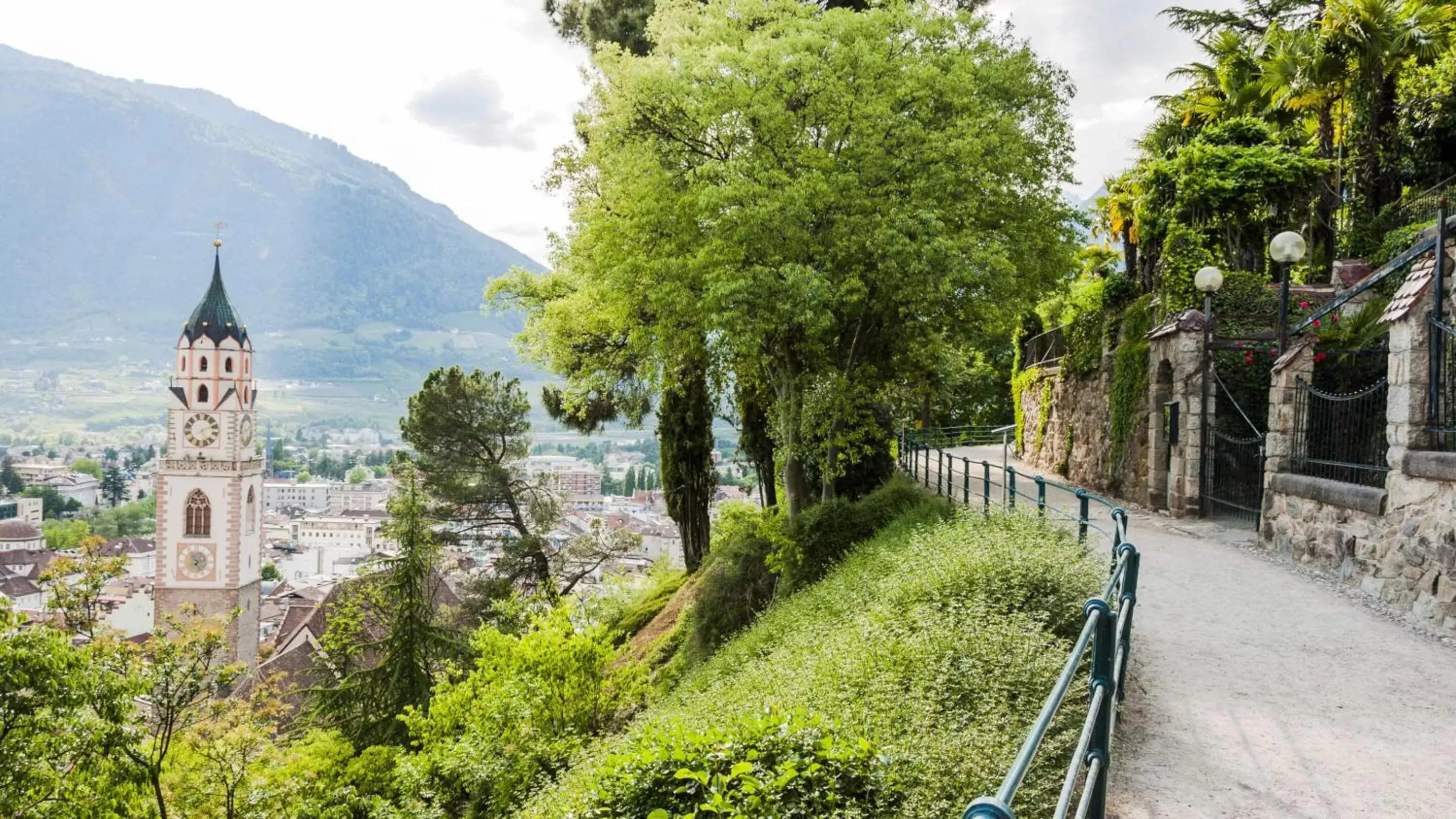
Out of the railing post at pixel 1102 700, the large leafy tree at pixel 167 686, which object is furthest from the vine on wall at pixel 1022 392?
the railing post at pixel 1102 700

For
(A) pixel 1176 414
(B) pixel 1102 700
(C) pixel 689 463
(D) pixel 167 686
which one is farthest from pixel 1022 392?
(B) pixel 1102 700

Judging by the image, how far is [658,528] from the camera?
66.5m

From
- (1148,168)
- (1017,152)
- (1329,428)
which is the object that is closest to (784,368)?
(1017,152)

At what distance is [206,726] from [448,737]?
612cm

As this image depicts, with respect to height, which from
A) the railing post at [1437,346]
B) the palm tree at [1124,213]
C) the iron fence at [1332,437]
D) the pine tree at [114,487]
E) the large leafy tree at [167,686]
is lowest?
the pine tree at [114,487]

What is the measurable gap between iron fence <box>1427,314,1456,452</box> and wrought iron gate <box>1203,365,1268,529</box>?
15.0ft

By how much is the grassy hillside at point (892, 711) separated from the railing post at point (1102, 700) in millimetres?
1385

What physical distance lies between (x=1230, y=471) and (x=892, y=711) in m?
11.1

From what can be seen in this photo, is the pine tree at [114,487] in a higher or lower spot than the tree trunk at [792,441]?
lower

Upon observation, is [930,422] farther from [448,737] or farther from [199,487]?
[199,487]

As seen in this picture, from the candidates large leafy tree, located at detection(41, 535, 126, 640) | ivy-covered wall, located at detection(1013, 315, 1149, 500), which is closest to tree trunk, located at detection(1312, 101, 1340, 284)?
ivy-covered wall, located at detection(1013, 315, 1149, 500)

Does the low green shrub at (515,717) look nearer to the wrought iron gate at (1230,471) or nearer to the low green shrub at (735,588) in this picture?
the low green shrub at (735,588)

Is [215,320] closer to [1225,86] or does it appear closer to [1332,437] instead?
[1225,86]

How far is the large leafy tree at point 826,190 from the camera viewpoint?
1302 centimetres
